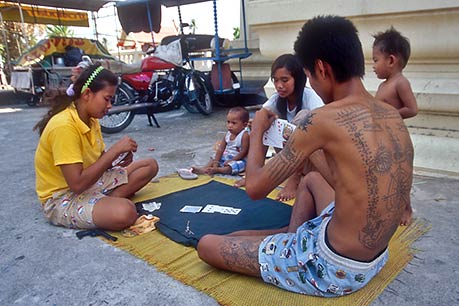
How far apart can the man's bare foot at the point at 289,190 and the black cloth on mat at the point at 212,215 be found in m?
0.09

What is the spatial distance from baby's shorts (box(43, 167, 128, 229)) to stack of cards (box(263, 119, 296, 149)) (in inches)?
44.9

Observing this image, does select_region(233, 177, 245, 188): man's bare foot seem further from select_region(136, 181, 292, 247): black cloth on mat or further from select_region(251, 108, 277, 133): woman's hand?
select_region(251, 108, 277, 133): woman's hand

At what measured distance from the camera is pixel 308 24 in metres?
1.40

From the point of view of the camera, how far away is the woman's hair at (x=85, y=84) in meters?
2.26

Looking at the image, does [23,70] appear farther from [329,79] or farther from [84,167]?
[329,79]

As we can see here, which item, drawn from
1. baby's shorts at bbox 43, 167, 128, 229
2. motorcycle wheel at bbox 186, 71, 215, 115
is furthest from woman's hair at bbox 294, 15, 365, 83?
motorcycle wheel at bbox 186, 71, 215, 115

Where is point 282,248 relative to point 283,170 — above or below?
below

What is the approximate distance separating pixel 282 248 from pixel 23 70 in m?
9.04

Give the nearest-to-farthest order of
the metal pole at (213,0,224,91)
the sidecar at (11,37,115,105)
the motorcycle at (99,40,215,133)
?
the motorcycle at (99,40,215,133)
the metal pole at (213,0,224,91)
the sidecar at (11,37,115,105)

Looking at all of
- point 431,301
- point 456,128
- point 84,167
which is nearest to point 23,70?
point 84,167

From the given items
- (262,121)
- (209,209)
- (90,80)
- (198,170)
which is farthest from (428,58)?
(90,80)

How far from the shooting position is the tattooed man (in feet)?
4.23

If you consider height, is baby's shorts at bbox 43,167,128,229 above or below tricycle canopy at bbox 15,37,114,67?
below

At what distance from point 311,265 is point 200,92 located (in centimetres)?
532
